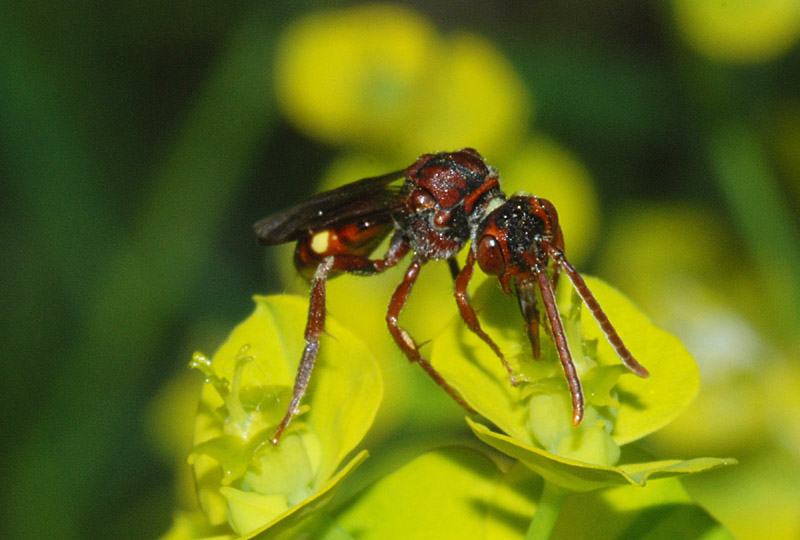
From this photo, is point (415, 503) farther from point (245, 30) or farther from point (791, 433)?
point (245, 30)

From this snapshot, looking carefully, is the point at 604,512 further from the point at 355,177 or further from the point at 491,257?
the point at 355,177

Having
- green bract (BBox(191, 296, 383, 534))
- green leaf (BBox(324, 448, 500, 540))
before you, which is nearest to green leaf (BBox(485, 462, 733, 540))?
green leaf (BBox(324, 448, 500, 540))

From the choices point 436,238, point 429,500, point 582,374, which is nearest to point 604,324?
point 582,374

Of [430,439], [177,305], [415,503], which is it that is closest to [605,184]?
[430,439]

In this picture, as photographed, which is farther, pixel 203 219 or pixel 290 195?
pixel 290 195

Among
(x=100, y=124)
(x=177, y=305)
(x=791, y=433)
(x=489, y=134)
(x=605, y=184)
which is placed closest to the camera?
(x=791, y=433)

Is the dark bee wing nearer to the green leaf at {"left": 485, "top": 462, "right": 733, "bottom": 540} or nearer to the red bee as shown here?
the red bee
